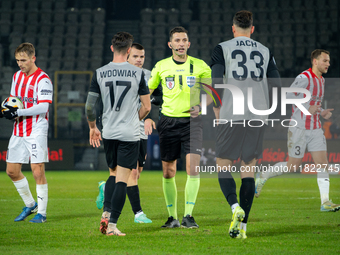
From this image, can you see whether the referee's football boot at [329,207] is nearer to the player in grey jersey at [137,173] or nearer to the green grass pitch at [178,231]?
the green grass pitch at [178,231]

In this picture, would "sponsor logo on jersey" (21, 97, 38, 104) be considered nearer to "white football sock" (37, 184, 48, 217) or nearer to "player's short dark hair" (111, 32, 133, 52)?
"white football sock" (37, 184, 48, 217)

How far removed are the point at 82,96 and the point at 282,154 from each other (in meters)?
8.25

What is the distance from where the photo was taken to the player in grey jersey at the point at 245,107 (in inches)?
167

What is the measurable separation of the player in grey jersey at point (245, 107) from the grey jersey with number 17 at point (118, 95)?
0.81 m

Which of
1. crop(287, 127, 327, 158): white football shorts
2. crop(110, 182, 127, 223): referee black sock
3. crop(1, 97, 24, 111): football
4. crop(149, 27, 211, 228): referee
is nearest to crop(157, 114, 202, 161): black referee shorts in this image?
crop(149, 27, 211, 228): referee

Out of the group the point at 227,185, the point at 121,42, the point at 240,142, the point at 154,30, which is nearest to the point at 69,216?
the point at 227,185

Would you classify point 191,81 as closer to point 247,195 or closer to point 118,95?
point 118,95

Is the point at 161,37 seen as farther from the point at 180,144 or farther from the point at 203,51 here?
the point at 180,144

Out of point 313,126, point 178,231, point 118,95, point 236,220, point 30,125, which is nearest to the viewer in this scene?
point 236,220

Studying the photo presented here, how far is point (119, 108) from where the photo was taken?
14.6ft

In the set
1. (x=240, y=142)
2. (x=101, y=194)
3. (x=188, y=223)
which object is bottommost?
(x=188, y=223)

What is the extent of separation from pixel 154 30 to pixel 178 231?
17.0 m

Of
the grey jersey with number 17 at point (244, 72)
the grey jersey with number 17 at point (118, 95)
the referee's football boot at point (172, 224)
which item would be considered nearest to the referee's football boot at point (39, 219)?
the referee's football boot at point (172, 224)

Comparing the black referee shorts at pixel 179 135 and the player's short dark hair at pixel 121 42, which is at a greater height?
the player's short dark hair at pixel 121 42
